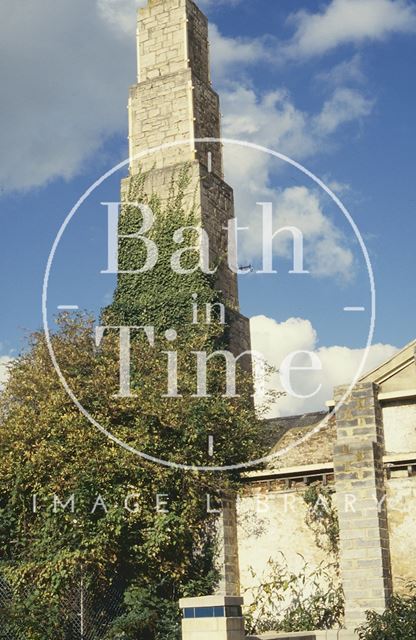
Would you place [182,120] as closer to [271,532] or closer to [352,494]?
[271,532]

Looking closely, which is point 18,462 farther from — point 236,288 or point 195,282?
point 236,288

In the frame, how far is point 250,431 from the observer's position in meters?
20.2

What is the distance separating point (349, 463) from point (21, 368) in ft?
Result: 26.6

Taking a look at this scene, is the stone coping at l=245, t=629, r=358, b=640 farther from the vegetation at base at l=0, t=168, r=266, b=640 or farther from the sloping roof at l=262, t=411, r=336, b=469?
the sloping roof at l=262, t=411, r=336, b=469

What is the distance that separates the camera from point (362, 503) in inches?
674

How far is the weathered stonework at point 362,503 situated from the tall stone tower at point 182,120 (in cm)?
800

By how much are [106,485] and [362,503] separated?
509 cm

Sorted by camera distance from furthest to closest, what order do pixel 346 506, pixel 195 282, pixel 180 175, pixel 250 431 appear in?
pixel 180 175
pixel 195 282
pixel 250 431
pixel 346 506

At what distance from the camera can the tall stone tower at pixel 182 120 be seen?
26266 millimetres

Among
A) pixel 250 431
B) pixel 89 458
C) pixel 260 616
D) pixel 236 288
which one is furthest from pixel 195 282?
pixel 260 616

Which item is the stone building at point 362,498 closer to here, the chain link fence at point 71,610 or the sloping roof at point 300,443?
the sloping roof at point 300,443

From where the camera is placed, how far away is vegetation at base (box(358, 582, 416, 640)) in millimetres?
14279

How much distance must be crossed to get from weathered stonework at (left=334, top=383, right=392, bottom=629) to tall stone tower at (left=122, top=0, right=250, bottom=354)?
8002 millimetres

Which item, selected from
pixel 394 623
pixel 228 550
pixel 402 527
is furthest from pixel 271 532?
pixel 394 623
